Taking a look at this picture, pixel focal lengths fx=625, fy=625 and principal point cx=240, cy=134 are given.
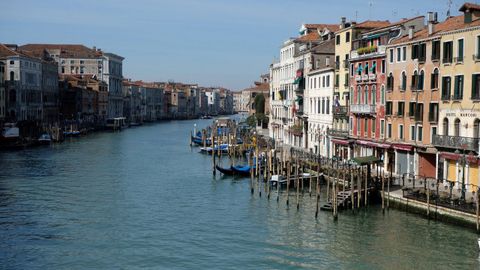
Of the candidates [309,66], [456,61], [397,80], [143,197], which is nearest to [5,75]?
[309,66]

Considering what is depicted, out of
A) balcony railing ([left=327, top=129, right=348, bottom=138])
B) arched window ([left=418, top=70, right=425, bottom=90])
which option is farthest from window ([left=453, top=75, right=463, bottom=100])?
balcony railing ([left=327, top=129, right=348, bottom=138])

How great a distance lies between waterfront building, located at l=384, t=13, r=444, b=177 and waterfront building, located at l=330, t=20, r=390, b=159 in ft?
11.7

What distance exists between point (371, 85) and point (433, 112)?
4.26 m

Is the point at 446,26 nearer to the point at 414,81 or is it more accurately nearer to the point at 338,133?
the point at 414,81

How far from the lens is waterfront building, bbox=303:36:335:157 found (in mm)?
28062

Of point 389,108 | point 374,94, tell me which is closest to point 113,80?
point 374,94

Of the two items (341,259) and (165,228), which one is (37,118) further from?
(341,259)

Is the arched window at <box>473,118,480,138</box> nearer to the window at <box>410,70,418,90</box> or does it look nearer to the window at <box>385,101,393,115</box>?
the window at <box>410,70,418,90</box>

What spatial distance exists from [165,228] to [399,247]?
5.99m

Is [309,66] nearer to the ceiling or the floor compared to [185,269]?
nearer to the ceiling

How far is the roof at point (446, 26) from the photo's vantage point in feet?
58.8

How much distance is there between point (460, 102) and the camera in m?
18.0

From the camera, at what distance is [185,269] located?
13070mm

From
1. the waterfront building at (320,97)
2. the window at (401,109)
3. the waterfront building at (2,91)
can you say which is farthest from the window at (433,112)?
the waterfront building at (2,91)
